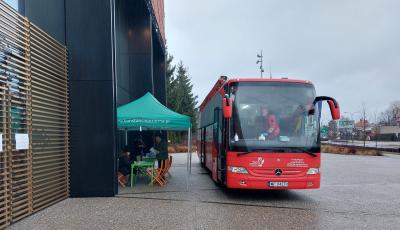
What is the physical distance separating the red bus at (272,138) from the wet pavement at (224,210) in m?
0.66

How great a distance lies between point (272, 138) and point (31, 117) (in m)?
5.35

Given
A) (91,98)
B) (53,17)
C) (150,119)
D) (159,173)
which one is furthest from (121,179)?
(53,17)

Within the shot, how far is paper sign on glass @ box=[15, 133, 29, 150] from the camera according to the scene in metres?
7.46

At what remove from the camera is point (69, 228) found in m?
7.02

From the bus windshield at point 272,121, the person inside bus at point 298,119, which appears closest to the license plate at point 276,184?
the bus windshield at point 272,121

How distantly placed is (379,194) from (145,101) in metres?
7.41

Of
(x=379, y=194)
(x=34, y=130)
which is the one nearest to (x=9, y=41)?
(x=34, y=130)

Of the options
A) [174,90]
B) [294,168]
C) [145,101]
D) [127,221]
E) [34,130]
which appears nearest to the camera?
[127,221]

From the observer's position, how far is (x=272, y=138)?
9.55 m

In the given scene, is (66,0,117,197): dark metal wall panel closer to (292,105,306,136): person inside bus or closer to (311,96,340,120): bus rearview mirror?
(292,105,306,136): person inside bus

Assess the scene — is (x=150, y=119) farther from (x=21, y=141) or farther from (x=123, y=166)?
(x=21, y=141)

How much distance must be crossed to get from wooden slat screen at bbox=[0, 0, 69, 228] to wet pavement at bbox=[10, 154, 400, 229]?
48cm

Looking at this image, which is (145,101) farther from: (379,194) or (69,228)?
(379,194)

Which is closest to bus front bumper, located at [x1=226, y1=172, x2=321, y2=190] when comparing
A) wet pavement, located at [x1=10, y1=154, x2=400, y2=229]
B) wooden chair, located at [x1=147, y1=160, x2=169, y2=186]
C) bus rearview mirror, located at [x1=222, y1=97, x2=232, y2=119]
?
wet pavement, located at [x1=10, y1=154, x2=400, y2=229]
